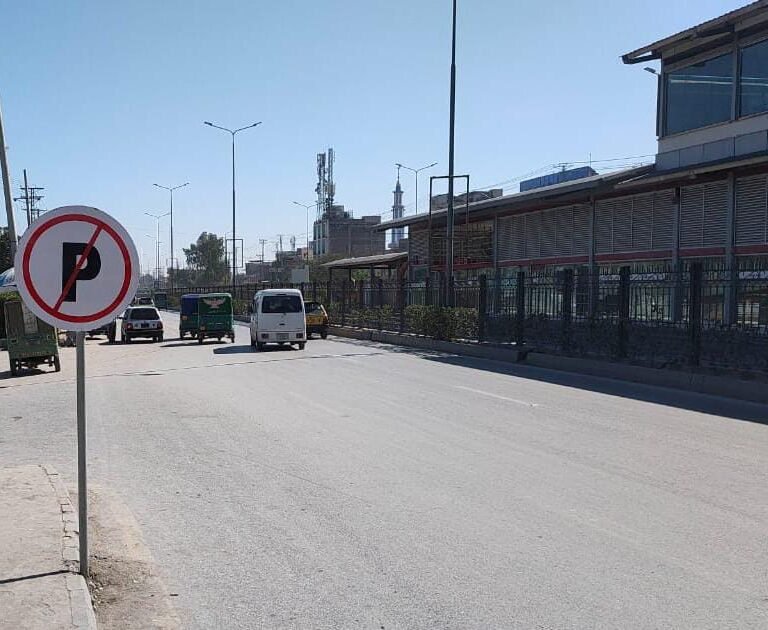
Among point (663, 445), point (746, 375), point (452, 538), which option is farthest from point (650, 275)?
point (452, 538)

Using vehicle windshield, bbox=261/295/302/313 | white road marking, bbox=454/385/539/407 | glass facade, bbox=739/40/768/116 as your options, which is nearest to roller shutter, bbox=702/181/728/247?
glass facade, bbox=739/40/768/116

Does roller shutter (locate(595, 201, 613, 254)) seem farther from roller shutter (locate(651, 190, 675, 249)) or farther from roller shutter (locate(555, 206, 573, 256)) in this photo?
roller shutter (locate(651, 190, 675, 249))

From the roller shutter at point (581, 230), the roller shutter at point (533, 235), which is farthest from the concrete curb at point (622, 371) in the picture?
the roller shutter at point (533, 235)

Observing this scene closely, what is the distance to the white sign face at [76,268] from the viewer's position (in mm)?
4805

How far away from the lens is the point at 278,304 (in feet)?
A: 94.1

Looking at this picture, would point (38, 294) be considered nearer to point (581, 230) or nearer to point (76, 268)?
point (76, 268)

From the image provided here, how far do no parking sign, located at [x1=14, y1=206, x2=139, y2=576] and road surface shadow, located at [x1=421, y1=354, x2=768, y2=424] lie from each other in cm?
990

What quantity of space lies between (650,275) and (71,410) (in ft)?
39.5

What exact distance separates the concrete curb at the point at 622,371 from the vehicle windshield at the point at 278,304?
15.5 feet

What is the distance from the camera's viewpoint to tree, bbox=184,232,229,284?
436 feet

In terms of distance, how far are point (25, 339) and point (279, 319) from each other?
367 inches

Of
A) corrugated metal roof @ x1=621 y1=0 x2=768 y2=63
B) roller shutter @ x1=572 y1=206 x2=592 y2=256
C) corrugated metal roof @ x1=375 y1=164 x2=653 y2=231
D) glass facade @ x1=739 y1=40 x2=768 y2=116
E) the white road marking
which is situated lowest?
the white road marking

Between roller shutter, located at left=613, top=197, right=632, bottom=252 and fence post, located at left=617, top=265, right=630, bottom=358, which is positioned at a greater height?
roller shutter, located at left=613, top=197, right=632, bottom=252

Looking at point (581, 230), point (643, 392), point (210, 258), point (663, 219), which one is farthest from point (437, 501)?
point (210, 258)
